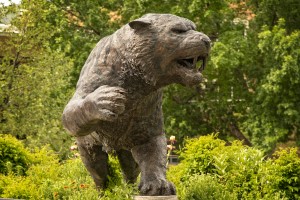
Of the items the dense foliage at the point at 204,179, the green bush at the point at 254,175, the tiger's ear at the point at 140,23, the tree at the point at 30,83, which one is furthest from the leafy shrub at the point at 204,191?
the tree at the point at 30,83

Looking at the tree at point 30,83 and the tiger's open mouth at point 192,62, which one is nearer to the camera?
the tiger's open mouth at point 192,62

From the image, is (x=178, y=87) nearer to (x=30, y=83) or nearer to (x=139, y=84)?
(x=30, y=83)

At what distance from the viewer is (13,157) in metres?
11.3

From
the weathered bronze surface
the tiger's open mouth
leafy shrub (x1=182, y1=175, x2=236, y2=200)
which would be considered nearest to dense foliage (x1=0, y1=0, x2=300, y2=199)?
leafy shrub (x1=182, y1=175, x2=236, y2=200)

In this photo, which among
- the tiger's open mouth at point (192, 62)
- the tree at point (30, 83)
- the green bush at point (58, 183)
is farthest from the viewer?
the tree at point (30, 83)

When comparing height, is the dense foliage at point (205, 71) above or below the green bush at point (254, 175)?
below

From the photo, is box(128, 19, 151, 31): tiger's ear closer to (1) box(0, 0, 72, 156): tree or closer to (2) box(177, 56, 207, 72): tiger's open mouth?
(2) box(177, 56, 207, 72): tiger's open mouth

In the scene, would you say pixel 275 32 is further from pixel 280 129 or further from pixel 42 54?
pixel 42 54

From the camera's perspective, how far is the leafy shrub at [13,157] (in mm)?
11102

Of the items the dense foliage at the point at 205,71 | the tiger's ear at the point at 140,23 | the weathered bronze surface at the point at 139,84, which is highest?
the tiger's ear at the point at 140,23

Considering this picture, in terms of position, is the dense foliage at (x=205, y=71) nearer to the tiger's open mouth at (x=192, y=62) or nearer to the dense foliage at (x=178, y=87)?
the dense foliage at (x=178, y=87)

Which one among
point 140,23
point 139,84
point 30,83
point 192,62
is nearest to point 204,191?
point 139,84

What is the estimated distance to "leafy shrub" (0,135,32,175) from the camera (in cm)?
1110

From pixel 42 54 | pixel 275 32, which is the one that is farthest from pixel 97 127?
pixel 275 32
